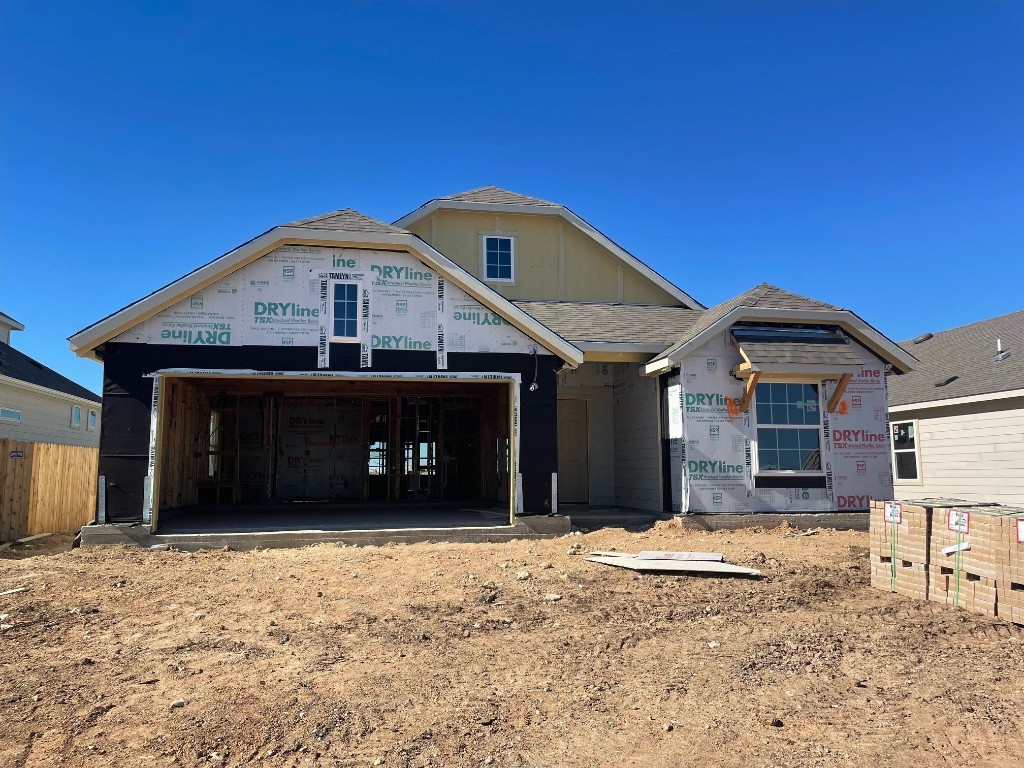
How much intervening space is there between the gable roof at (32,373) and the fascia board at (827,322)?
54.3 ft

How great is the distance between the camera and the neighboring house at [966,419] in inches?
562

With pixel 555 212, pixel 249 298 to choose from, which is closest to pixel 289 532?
pixel 249 298

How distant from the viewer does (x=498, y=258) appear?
56.6 feet

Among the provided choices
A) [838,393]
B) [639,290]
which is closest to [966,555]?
[838,393]

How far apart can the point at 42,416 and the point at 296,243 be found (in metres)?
14.3

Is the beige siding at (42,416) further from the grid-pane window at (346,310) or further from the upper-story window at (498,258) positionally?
the upper-story window at (498,258)

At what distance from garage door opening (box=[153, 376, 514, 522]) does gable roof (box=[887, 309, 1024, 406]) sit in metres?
10.1

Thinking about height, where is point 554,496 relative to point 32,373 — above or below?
below

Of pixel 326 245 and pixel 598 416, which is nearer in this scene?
pixel 326 245

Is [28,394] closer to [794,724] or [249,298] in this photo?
[249,298]

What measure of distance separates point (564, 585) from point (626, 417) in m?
7.81

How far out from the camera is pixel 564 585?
809 centimetres

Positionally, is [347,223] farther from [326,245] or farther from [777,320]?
[777,320]

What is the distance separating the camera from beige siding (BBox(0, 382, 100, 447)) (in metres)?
18.9
